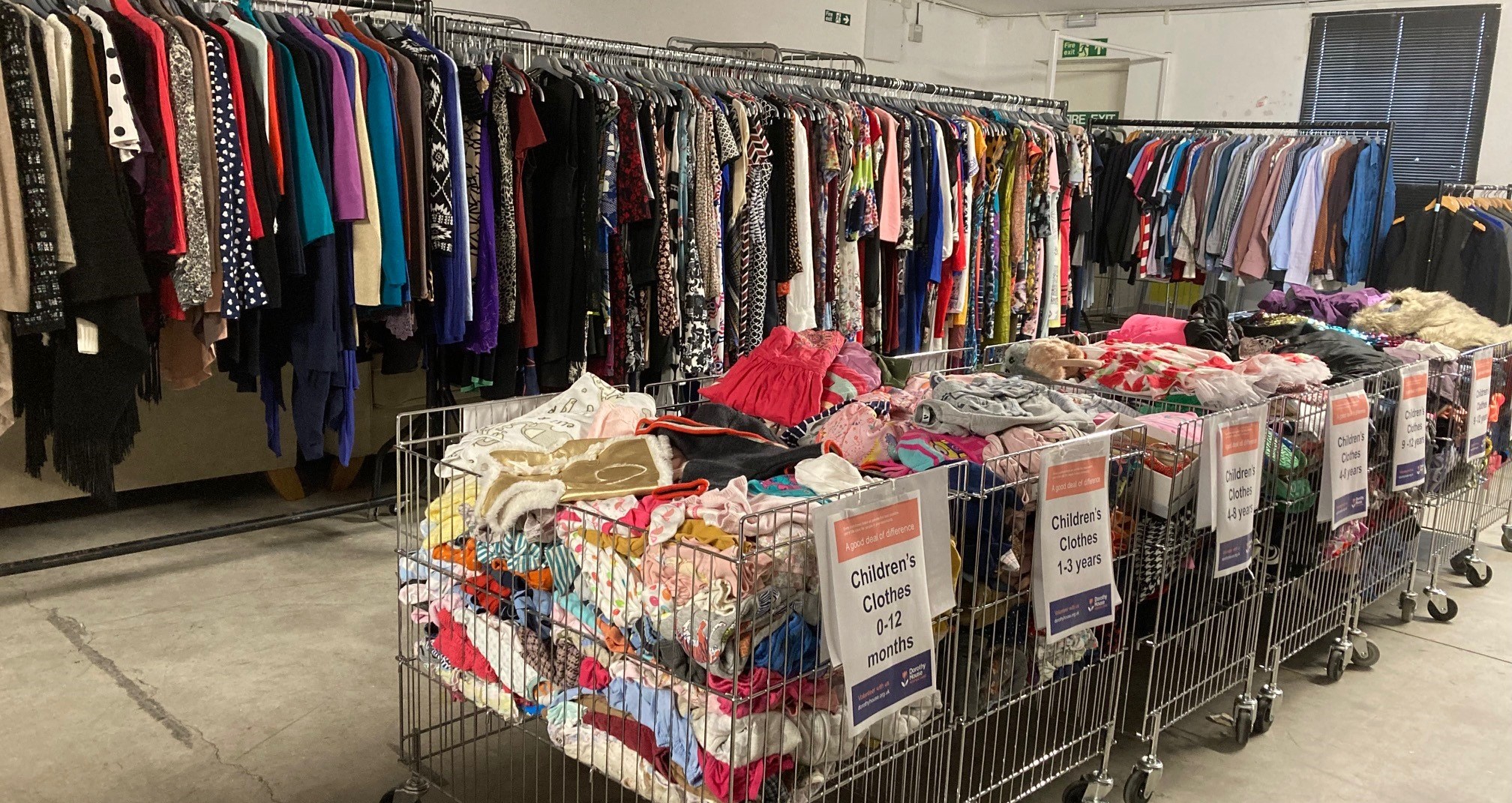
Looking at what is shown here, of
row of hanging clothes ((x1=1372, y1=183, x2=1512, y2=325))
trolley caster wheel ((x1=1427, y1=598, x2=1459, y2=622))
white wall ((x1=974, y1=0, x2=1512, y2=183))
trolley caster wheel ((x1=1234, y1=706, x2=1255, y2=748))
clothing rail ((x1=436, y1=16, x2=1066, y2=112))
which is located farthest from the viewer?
white wall ((x1=974, y1=0, x2=1512, y2=183))

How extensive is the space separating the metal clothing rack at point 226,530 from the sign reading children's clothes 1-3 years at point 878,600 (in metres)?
2.49

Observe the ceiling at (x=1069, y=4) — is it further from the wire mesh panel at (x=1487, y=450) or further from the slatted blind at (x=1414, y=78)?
the wire mesh panel at (x=1487, y=450)

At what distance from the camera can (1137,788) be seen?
2439 millimetres

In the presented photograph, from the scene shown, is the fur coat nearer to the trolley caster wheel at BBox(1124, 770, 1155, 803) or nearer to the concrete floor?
the concrete floor

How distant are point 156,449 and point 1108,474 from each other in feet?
11.2

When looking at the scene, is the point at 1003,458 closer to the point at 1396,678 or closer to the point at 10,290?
the point at 1396,678

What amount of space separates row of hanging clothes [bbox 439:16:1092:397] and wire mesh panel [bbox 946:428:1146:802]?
7.00 ft

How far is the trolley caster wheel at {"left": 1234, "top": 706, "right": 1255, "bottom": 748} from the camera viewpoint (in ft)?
9.07

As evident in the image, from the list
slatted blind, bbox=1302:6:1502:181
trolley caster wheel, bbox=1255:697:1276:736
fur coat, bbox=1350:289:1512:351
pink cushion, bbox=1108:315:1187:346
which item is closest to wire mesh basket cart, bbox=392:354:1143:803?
trolley caster wheel, bbox=1255:697:1276:736

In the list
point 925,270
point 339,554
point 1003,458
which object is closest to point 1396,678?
point 1003,458

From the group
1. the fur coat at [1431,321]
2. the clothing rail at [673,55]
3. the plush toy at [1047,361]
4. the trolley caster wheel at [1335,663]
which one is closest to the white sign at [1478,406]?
the fur coat at [1431,321]

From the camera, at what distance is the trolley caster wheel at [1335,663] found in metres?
3.20

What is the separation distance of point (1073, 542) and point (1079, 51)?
7618 mm

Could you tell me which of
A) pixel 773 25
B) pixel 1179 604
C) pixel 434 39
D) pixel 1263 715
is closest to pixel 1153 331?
pixel 1263 715
